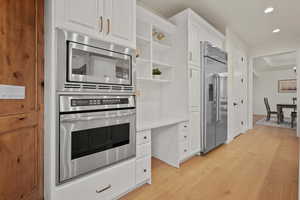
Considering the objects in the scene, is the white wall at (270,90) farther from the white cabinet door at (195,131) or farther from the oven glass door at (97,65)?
the oven glass door at (97,65)

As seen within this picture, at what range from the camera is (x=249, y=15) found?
303 centimetres

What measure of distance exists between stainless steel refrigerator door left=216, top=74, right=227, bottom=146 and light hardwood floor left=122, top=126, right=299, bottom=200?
0.29m

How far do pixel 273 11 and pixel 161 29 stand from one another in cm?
230

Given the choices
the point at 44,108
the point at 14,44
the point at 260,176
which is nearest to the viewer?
the point at 14,44

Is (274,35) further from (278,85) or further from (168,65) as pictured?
(278,85)

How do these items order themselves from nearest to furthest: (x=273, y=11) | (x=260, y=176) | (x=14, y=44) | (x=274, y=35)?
(x=14, y=44) → (x=260, y=176) → (x=273, y=11) → (x=274, y=35)

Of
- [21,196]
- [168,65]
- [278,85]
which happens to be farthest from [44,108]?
[278,85]

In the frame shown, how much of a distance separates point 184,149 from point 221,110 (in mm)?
1362

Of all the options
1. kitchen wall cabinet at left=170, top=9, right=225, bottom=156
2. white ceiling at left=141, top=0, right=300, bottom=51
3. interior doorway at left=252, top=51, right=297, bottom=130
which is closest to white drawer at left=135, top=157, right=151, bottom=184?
kitchen wall cabinet at left=170, top=9, right=225, bottom=156

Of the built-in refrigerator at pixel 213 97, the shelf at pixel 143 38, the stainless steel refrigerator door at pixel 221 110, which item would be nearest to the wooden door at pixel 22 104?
the shelf at pixel 143 38

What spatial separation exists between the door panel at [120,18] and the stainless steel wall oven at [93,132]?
0.68 metres

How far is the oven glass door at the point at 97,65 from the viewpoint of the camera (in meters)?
1.25

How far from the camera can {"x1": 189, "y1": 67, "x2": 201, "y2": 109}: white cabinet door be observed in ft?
8.43

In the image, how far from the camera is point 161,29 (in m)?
2.59
